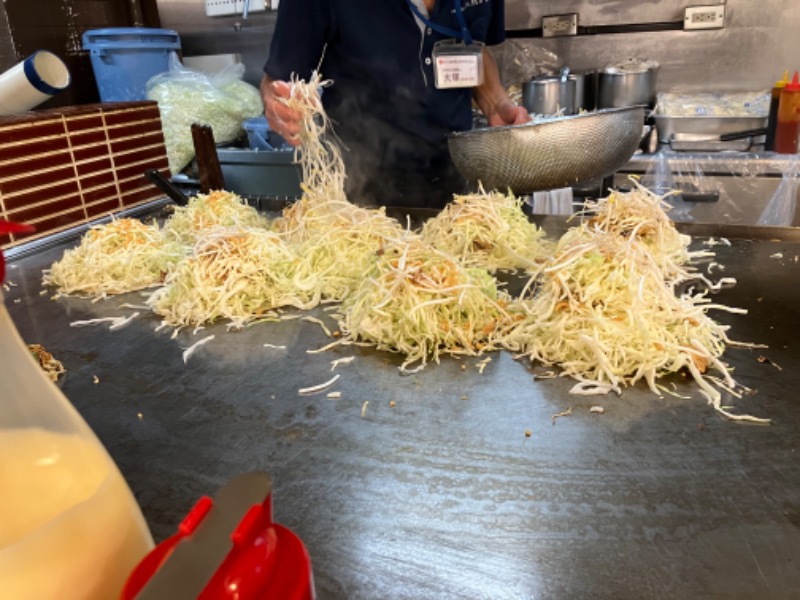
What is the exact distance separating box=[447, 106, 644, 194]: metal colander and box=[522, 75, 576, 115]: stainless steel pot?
2.28 m

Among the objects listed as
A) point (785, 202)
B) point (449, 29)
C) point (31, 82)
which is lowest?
point (785, 202)

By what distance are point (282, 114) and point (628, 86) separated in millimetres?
3190

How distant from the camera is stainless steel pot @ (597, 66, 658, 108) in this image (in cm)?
462

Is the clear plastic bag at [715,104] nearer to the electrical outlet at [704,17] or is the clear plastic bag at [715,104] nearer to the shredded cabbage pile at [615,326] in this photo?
the electrical outlet at [704,17]

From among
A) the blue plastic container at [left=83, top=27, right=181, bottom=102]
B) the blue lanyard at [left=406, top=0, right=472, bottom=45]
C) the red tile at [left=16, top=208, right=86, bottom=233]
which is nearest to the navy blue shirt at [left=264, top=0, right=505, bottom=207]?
the blue lanyard at [left=406, top=0, right=472, bottom=45]

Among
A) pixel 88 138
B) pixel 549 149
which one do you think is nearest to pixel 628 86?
pixel 549 149

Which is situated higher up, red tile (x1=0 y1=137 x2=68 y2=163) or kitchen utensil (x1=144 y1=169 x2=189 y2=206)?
red tile (x1=0 y1=137 x2=68 y2=163)

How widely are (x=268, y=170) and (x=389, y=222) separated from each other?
2343mm

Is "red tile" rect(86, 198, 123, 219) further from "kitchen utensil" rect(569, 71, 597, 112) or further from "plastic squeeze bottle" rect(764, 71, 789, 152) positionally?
"plastic squeeze bottle" rect(764, 71, 789, 152)

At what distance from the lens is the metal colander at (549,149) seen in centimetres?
228

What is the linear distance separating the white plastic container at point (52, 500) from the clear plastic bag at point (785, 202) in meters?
4.12

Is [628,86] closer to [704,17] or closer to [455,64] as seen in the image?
[704,17]

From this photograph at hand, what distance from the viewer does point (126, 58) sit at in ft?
15.9

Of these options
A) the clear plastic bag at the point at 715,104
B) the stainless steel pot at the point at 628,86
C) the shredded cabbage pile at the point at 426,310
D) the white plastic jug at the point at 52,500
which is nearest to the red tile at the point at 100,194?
the shredded cabbage pile at the point at 426,310
